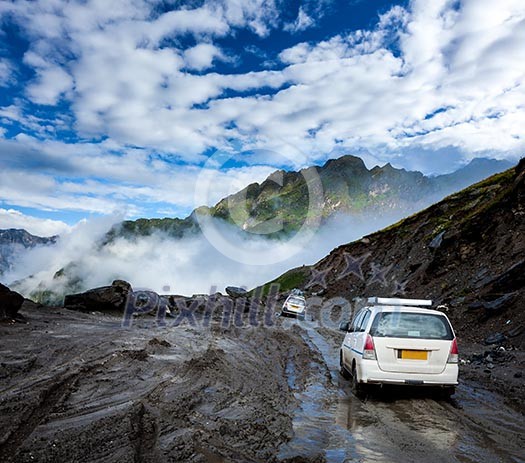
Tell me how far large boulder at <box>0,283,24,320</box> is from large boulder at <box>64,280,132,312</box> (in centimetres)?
1139

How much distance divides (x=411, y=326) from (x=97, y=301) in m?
28.3

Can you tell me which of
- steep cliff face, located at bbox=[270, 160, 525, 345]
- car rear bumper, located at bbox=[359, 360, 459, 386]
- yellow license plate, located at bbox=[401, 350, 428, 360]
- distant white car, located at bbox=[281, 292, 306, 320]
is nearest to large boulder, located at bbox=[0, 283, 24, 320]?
car rear bumper, located at bbox=[359, 360, 459, 386]

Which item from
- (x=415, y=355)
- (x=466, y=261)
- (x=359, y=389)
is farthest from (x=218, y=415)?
(x=466, y=261)

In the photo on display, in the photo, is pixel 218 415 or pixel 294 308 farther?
pixel 294 308

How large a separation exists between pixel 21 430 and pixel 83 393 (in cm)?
240

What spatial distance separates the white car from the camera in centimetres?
907

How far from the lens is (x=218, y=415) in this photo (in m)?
7.50

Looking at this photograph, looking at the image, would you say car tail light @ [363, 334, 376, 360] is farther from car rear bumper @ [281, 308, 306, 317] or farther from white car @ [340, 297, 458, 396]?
car rear bumper @ [281, 308, 306, 317]

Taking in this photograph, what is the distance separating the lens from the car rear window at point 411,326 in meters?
9.38

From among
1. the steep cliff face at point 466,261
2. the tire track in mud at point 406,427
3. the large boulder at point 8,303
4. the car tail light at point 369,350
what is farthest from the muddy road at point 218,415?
the steep cliff face at point 466,261

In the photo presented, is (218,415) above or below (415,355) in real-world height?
below

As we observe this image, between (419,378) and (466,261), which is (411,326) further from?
(466,261)

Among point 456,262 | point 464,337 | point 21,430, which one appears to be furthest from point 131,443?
point 456,262

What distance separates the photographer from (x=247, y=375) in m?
11.6
